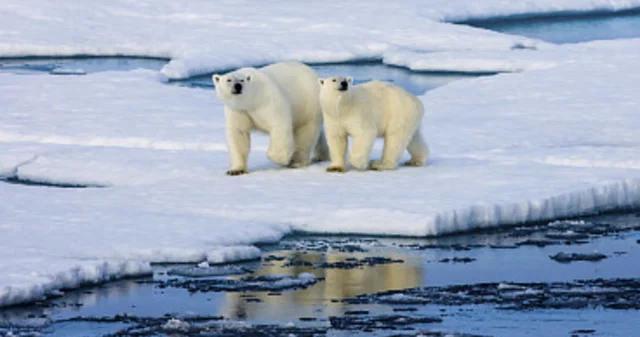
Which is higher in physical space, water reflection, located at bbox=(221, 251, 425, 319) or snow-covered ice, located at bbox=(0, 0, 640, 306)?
snow-covered ice, located at bbox=(0, 0, 640, 306)

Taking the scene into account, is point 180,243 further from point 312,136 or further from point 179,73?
point 179,73

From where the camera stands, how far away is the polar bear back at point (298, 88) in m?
10.3

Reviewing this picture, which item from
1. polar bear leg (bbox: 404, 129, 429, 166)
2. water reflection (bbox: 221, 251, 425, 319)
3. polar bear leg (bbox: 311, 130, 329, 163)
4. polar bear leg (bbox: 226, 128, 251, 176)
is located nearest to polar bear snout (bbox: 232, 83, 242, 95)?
polar bear leg (bbox: 226, 128, 251, 176)

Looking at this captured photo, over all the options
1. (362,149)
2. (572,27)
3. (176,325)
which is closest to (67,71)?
(362,149)

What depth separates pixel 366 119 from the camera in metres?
9.83

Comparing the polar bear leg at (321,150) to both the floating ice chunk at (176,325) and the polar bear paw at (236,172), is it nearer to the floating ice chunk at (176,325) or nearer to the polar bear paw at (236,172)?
the polar bear paw at (236,172)

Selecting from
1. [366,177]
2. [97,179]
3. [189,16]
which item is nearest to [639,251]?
[366,177]

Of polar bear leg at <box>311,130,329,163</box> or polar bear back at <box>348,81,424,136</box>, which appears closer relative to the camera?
polar bear back at <box>348,81,424,136</box>

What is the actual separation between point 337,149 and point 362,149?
0.19 m

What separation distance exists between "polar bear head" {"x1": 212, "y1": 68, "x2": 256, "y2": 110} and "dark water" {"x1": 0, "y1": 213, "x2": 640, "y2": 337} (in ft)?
5.29

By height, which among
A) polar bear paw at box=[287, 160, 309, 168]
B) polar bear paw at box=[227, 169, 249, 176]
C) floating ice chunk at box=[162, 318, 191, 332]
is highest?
polar bear paw at box=[287, 160, 309, 168]

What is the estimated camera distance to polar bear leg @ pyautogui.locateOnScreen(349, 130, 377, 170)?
9914 mm

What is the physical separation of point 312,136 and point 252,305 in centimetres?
377

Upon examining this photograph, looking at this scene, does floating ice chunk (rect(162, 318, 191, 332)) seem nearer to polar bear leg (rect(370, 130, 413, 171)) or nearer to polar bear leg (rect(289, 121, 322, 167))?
polar bear leg (rect(370, 130, 413, 171))
